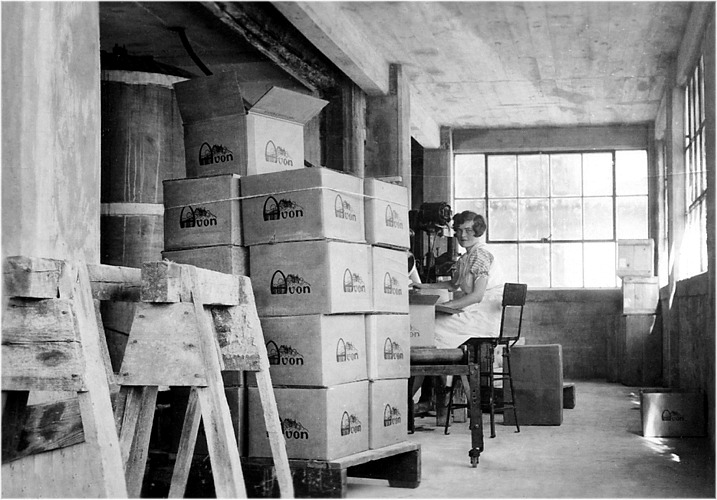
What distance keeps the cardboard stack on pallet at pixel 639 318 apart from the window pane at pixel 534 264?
112 cm

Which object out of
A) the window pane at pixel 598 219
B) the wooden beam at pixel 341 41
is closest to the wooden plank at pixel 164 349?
the wooden beam at pixel 341 41

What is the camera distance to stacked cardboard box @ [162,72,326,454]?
3.29 m

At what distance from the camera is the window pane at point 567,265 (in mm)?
10172

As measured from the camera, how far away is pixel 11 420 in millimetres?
1994

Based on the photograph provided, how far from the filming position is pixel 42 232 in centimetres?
255

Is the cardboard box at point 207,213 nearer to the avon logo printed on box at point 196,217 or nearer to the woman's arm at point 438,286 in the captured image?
the avon logo printed on box at point 196,217

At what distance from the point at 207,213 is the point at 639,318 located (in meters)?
6.69

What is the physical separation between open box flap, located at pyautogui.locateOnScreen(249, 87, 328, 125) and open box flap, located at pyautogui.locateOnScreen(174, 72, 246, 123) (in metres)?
0.09

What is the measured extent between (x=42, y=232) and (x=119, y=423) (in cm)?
65

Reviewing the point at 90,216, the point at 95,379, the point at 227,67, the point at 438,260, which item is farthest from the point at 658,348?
the point at 95,379

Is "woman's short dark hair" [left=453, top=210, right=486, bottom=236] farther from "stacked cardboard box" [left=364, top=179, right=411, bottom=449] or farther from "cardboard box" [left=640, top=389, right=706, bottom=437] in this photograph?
"stacked cardboard box" [left=364, top=179, right=411, bottom=449]

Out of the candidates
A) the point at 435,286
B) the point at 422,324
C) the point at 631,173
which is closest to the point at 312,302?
the point at 422,324

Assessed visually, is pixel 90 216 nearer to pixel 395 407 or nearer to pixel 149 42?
pixel 395 407

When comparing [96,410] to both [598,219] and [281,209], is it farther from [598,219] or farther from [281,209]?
[598,219]
